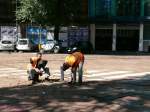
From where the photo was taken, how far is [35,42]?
196ft

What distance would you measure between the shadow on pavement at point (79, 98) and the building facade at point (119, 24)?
133 feet

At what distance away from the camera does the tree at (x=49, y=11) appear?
166 feet

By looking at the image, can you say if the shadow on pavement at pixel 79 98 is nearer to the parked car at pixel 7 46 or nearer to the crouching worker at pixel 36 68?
the crouching worker at pixel 36 68

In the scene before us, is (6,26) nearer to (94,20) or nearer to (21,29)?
(21,29)

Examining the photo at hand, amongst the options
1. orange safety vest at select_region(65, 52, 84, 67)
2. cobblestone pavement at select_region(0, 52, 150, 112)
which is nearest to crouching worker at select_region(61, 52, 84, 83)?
orange safety vest at select_region(65, 52, 84, 67)

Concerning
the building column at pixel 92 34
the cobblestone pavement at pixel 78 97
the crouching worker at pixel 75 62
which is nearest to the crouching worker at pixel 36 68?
the cobblestone pavement at pixel 78 97

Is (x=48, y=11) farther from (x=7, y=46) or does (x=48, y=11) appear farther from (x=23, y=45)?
(x=7, y=46)

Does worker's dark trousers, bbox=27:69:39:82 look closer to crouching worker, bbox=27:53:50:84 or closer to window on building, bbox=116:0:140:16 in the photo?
crouching worker, bbox=27:53:50:84

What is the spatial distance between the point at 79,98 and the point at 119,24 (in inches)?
1788

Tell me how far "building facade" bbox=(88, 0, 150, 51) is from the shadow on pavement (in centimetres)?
4067

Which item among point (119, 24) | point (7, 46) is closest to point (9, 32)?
point (7, 46)

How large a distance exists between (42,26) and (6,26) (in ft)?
29.4

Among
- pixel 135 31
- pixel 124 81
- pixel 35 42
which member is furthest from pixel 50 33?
pixel 124 81

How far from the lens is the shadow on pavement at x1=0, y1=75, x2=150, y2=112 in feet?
42.3
